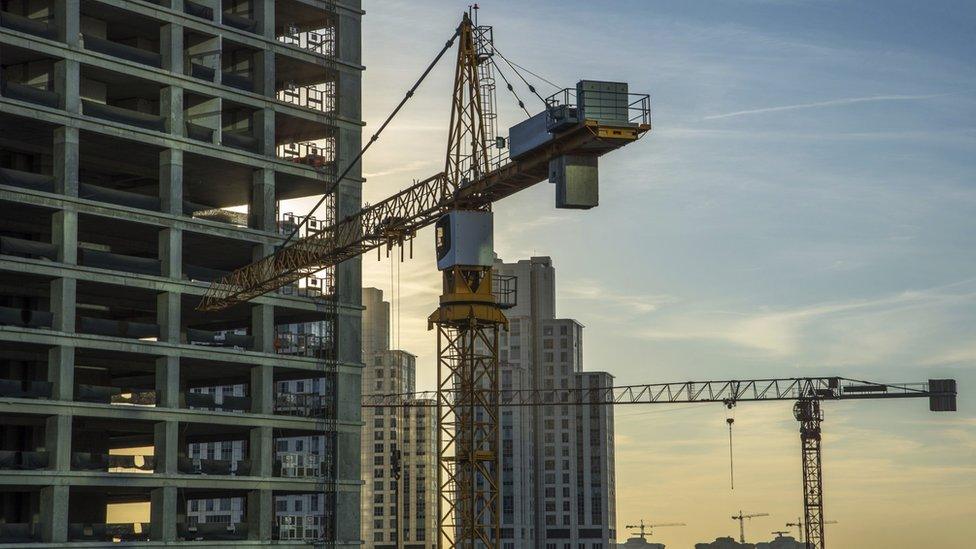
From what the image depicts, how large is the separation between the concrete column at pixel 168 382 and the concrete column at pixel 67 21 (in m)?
20.6

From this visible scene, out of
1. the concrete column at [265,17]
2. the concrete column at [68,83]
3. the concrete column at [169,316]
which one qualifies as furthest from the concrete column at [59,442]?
the concrete column at [265,17]

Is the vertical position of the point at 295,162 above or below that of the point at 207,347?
above

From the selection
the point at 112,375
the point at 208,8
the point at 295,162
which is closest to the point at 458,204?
the point at 295,162

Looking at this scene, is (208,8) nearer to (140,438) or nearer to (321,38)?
(321,38)

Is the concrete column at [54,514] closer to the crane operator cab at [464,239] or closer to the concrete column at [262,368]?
the concrete column at [262,368]

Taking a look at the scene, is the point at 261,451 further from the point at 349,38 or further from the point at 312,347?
the point at 349,38

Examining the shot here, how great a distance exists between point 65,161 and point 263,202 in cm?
1549

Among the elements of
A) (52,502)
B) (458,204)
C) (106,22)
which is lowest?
(52,502)

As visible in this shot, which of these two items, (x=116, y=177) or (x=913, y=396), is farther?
(x=913, y=396)

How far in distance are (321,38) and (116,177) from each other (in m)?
18.6

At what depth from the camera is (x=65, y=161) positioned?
83375 millimetres

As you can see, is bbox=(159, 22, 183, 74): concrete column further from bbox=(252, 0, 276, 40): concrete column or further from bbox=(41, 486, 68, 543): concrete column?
bbox=(41, 486, 68, 543): concrete column

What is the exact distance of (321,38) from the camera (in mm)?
103438

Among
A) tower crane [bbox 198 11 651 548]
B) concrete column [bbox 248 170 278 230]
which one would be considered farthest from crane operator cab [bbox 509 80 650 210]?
concrete column [bbox 248 170 278 230]
